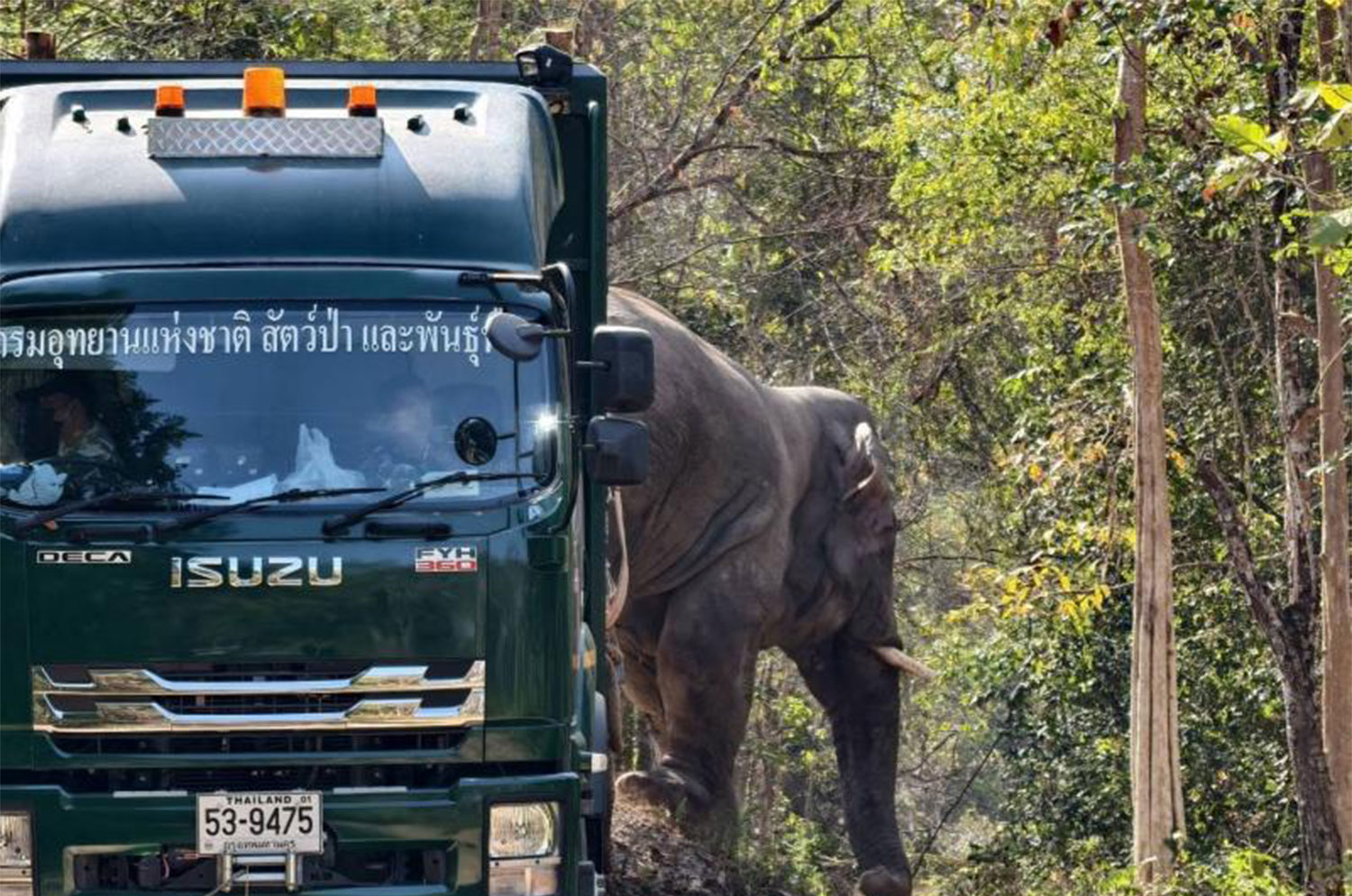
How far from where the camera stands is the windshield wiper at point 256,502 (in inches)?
293

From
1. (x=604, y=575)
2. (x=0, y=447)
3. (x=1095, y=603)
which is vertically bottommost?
(x=1095, y=603)

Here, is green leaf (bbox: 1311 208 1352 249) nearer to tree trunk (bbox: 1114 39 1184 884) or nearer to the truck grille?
the truck grille

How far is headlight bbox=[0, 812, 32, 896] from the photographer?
7367mm

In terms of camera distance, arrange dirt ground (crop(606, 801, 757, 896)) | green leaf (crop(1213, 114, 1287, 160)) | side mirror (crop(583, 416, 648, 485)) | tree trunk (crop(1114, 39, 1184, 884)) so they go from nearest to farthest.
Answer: green leaf (crop(1213, 114, 1287, 160)), side mirror (crop(583, 416, 648, 485)), dirt ground (crop(606, 801, 757, 896)), tree trunk (crop(1114, 39, 1184, 884))

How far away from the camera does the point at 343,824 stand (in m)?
7.50

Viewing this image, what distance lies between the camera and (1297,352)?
13758 millimetres

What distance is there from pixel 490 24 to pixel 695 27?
3.00 m

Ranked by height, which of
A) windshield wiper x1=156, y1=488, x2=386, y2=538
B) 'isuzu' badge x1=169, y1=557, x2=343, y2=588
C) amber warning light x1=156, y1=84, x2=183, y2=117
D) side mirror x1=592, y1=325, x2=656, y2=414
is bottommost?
'isuzu' badge x1=169, y1=557, x2=343, y2=588

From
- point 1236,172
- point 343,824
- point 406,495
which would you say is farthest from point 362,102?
point 1236,172

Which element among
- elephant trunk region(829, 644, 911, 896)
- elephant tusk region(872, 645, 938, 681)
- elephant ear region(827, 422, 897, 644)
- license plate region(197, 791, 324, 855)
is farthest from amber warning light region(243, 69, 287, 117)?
elephant tusk region(872, 645, 938, 681)

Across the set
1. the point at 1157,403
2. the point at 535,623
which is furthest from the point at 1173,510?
the point at 535,623

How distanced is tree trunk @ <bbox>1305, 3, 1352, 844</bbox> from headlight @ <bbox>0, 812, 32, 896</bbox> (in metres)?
6.60

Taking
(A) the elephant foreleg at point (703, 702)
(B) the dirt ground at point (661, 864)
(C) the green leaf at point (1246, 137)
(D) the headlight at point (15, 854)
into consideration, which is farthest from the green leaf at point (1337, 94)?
(A) the elephant foreleg at point (703, 702)

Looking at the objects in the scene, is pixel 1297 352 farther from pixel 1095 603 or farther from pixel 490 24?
pixel 490 24
